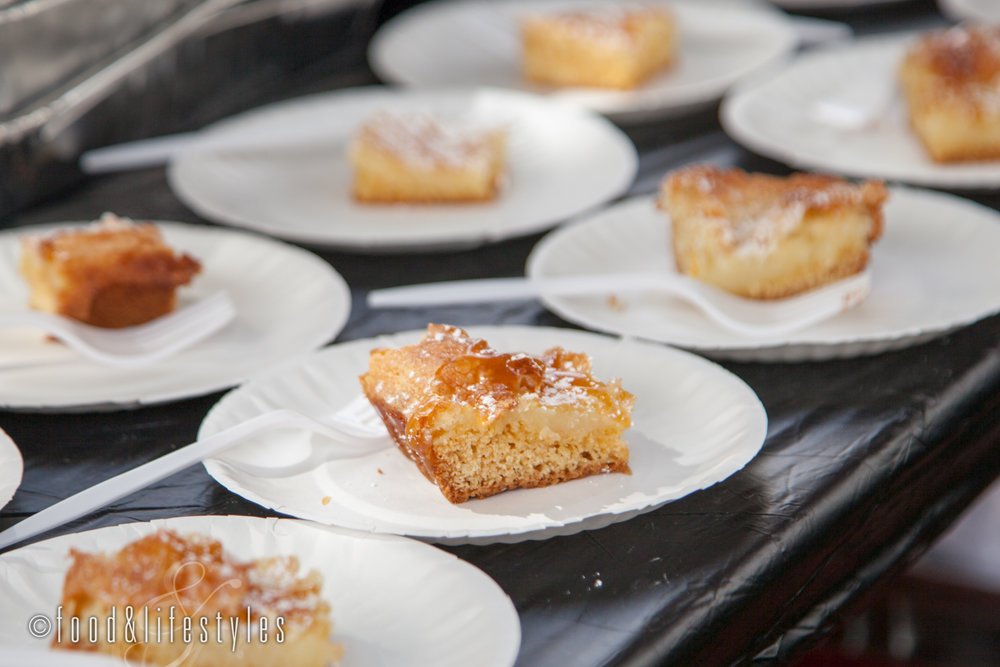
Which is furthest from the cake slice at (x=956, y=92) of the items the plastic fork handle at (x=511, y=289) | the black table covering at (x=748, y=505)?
the plastic fork handle at (x=511, y=289)

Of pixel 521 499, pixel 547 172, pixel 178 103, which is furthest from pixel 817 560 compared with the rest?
pixel 178 103

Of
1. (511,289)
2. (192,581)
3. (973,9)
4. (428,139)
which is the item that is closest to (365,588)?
(192,581)

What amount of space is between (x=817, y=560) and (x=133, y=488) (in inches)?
33.2

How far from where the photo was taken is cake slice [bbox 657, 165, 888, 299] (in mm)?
1958

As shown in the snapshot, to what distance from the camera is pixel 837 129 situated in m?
2.74

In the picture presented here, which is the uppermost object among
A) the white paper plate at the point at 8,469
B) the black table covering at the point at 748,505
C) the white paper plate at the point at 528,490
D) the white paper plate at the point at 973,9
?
the white paper plate at the point at 973,9

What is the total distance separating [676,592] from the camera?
1.25 metres

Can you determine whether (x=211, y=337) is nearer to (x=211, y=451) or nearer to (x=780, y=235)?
(x=211, y=451)

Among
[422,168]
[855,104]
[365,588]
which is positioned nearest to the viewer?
[365,588]

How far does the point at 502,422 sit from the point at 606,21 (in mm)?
2014

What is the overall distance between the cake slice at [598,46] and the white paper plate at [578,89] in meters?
0.04

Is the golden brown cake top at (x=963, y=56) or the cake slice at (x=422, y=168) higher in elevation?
the golden brown cake top at (x=963, y=56)

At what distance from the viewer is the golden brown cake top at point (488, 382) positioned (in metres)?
1.39

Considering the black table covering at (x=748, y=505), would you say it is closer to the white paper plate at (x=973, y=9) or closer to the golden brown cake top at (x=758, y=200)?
the golden brown cake top at (x=758, y=200)
